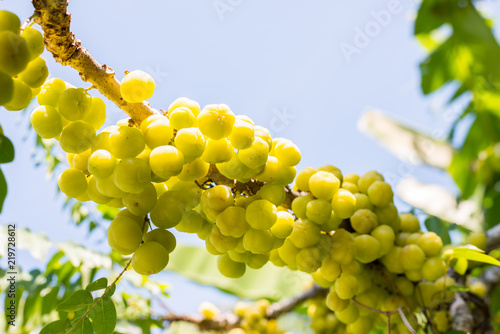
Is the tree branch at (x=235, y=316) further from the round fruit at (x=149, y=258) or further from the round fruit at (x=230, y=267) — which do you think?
the round fruit at (x=149, y=258)

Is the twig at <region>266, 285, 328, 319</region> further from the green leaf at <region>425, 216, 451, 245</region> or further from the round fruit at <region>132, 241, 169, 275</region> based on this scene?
the round fruit at <region>132, 241, 169, 275</region>

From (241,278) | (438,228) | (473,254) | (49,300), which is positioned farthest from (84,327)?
(241,278)

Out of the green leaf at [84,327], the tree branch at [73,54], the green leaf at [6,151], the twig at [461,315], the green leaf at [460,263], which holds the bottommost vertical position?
the twig at [461,315]

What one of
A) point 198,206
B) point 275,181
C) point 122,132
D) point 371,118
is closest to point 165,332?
point 198,206

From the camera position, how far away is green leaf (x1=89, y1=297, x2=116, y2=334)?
93 cm

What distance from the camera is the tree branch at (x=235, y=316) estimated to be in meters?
1.87

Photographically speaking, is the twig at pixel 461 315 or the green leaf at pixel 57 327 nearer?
the green leaf at pixel 57 327

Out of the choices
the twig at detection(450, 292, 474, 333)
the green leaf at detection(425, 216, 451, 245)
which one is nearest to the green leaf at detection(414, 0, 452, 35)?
the green leaf at detection(425, 216, 451, 245)

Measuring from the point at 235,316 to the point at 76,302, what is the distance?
4.73 feet

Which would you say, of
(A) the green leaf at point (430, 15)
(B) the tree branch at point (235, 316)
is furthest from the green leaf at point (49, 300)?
(A) the green leaf at point (430, 15)

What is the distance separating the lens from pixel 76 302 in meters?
0.91

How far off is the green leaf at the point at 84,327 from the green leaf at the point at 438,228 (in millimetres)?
1110

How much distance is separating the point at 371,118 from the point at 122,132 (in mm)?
4639

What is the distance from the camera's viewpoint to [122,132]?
2.66 ft
